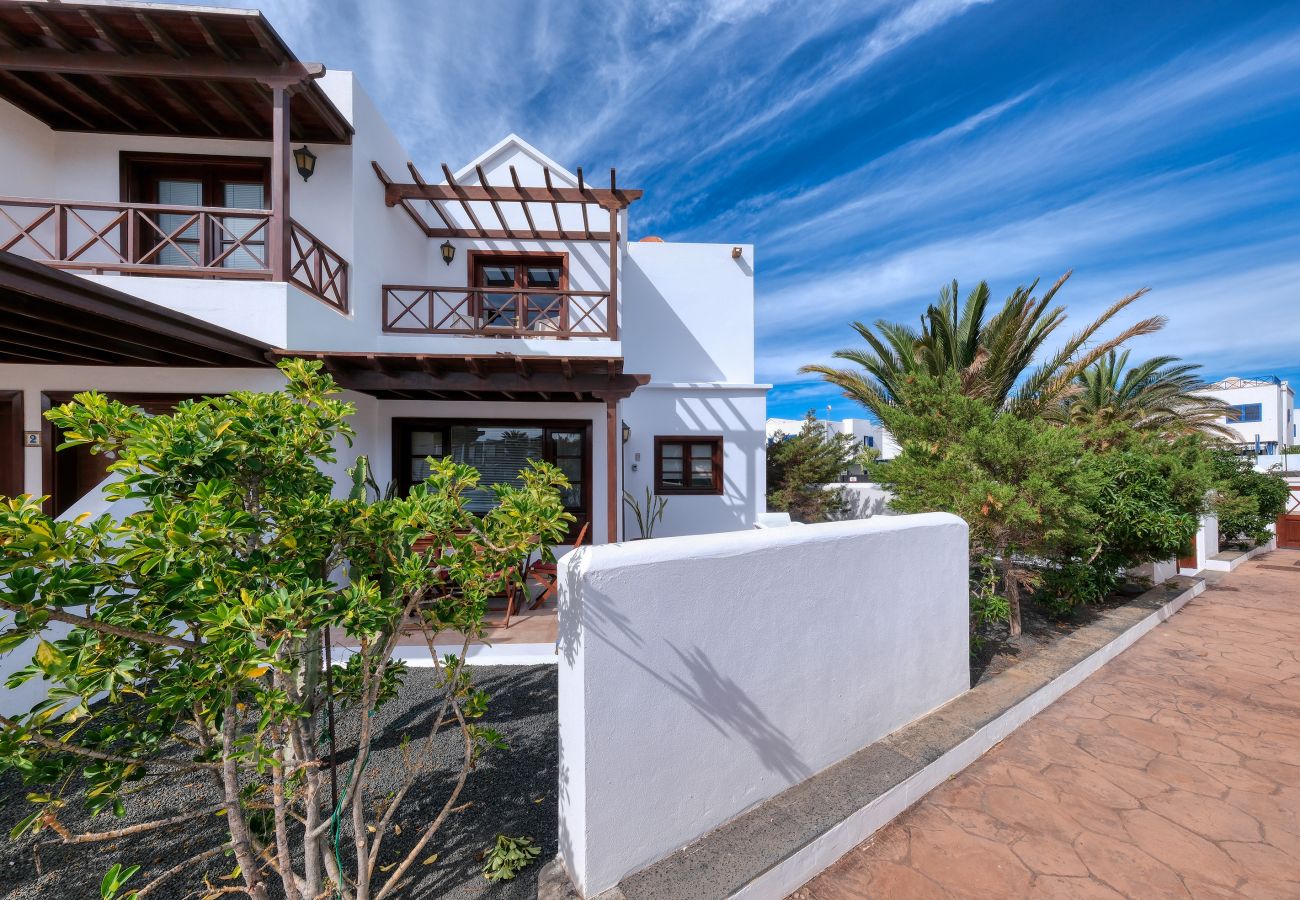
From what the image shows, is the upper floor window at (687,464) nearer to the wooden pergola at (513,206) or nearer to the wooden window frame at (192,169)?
the wooden pergola at (513,206)

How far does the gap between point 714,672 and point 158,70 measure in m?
8.96

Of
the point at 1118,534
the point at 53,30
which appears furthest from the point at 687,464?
the point at 53,30

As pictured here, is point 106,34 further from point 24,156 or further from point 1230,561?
point 1230,561

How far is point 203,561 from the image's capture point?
1488mm

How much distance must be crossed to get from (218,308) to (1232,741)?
10.4 m

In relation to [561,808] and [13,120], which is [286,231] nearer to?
[13,120]

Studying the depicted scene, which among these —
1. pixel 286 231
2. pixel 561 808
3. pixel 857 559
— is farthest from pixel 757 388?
pixel 561 808

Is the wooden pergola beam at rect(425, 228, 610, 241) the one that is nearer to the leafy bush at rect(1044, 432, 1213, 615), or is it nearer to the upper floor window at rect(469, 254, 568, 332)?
the upper floor window at rect(469, 254, 568, 332)

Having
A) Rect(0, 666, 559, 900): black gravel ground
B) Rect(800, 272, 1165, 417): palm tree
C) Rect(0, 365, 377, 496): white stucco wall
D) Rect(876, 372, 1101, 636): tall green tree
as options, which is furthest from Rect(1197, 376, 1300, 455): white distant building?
Rect(0, 365, 377, 496): white stucco wall

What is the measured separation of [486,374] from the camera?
245 inches

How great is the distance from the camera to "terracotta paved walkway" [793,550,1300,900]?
2445 mm

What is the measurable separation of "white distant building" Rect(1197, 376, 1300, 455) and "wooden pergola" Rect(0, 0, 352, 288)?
55.6m

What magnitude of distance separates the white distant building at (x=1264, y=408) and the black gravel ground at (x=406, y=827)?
54518 millimetres

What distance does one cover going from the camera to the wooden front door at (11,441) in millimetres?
5492
